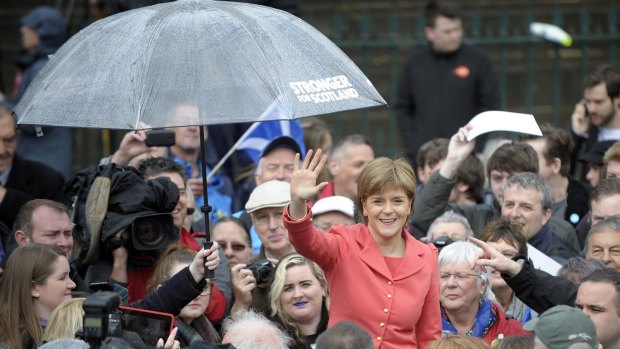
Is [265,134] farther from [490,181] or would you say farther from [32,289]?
[32,289]

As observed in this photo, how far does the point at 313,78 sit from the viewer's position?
19.7ft

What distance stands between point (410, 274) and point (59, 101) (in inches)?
71.0

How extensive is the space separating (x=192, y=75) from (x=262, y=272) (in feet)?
5.85

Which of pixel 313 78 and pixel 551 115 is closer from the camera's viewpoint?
pixel 313 78

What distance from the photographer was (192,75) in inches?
232

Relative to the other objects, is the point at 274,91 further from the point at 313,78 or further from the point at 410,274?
the point at 410,274

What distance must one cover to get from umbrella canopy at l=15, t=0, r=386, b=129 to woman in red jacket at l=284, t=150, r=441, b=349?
1.25ft

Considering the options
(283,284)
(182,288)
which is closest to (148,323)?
(182,288)

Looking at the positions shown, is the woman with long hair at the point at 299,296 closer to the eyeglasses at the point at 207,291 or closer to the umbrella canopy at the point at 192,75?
the eyeglasses at the point at 207,291

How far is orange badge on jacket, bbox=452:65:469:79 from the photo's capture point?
10727 millimetres

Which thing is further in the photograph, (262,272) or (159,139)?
(159,139)

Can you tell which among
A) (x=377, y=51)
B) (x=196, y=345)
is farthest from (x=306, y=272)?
(x=377, y=51)

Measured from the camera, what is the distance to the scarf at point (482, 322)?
689 centimetres

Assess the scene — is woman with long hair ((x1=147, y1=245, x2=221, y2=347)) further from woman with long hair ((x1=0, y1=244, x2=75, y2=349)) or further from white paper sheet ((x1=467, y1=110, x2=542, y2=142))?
white paper sheet ((x1=467, y1=110, x2=542, y2=142))
